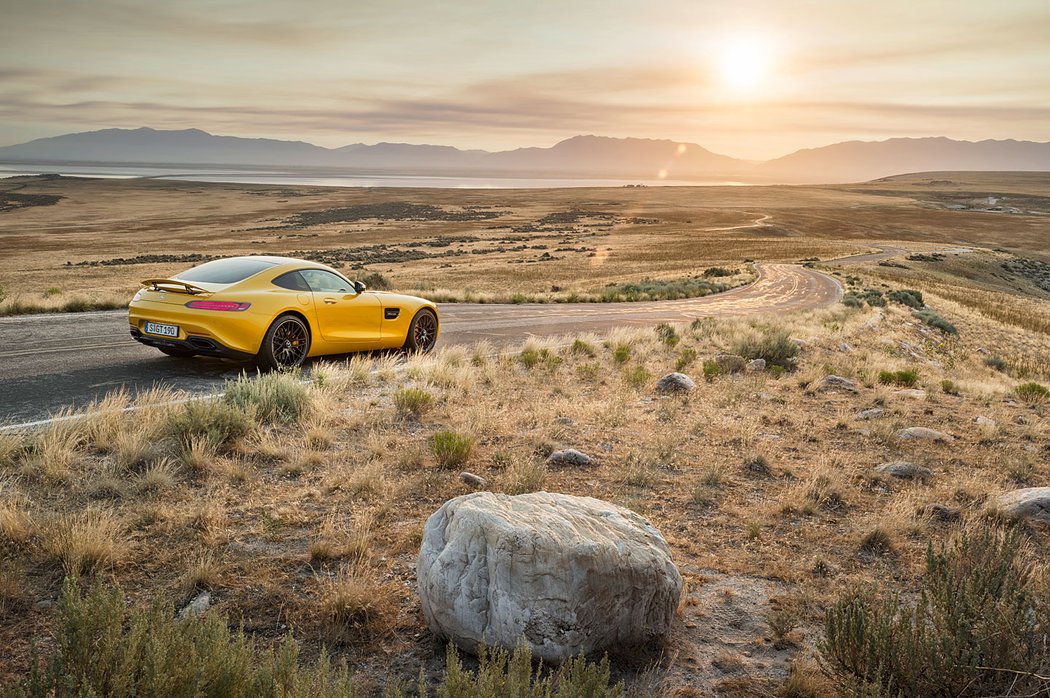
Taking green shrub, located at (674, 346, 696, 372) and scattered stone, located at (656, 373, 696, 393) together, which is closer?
scattered stone, located at (656, 373, 696, 393)

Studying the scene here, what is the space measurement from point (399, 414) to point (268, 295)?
2908 millimetres

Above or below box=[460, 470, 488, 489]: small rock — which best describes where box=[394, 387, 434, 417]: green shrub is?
above

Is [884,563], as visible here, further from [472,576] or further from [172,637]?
[172,637]

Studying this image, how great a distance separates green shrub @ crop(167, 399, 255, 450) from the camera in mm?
6332

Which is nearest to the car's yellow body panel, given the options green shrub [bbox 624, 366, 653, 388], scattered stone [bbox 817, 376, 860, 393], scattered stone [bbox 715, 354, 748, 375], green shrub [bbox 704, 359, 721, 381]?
green shrub [bbox 624, 366, 653, 388]

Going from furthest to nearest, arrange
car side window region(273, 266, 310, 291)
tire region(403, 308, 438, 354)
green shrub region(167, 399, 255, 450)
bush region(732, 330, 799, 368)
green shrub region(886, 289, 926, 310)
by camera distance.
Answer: green shrub region(886, 289, 926, 310), bush region(732, 330, 799, 368), tire region(403, 308, 438, 354), car side window region(273, 266, 310, 291), green shrub region(167, 399, 255, 450)

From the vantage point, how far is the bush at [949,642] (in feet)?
10.1

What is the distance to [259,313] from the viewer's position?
9.36 meters

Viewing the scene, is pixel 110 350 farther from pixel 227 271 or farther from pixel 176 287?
pixel 227 271

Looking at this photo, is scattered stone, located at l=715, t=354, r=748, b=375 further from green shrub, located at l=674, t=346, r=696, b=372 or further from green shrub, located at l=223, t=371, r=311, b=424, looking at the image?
green shrub, located at l=223, t=371, r=311, b=424

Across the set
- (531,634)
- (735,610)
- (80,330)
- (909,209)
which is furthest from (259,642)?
(909,209)

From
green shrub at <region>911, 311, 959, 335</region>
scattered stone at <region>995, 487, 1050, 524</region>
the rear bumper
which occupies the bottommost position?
green shrub at <region>911, 311, 959, 335</region>

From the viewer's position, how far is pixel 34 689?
2.39 m

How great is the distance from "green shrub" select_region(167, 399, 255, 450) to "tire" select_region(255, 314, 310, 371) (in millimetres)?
2323
